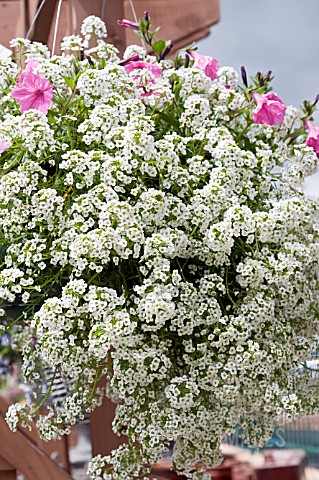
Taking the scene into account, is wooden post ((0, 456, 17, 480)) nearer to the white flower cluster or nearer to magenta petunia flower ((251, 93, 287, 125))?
the white flower cluster

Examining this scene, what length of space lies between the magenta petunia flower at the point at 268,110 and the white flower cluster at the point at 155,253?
4cm

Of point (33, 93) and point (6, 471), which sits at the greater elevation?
point (33, 93)

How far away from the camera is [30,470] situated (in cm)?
158

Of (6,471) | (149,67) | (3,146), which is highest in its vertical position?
(149,67)

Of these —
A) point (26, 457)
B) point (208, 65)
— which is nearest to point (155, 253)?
point (208, 65)

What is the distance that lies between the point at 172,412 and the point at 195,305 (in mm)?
142

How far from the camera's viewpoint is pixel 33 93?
0.90 meters

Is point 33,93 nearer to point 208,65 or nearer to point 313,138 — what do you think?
point 208,65

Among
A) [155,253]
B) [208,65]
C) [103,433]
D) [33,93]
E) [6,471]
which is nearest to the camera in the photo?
[155,253]

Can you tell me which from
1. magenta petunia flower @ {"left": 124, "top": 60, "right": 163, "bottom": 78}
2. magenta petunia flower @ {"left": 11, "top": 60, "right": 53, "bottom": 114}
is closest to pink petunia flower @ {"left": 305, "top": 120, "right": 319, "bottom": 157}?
magenta petunia flower @ {"left": 124, "top": 60, "right": 163, "bottom": 78}

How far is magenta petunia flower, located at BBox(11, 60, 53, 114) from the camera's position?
2.90ft

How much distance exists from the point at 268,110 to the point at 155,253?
0.32 meters

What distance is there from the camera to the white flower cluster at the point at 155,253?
794 millimetres

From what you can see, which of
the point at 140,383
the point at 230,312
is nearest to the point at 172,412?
the point at 140,383
